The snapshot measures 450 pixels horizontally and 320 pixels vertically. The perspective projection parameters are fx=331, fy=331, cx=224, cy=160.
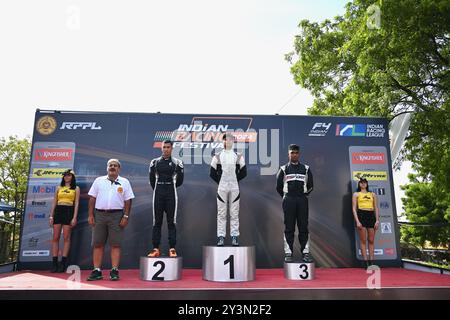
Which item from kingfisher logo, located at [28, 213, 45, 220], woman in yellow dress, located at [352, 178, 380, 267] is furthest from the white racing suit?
kingfisher logo, located at [28, 213, 45, 220]

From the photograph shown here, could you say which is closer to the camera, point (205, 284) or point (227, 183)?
point (205, 284)

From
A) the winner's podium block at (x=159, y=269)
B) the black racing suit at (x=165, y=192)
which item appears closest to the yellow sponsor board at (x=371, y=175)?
the black racing suit at (x=165, y=192)

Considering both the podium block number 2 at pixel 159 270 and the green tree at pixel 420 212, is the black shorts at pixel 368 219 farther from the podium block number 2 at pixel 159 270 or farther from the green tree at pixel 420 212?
the green tree at pixel 420 212

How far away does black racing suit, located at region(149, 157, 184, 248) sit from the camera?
407 cm

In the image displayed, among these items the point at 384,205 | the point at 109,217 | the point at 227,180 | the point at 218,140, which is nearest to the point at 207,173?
the point at 218,140

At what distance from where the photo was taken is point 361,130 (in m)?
5.40

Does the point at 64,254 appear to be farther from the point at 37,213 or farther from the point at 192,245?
the point at 192,245

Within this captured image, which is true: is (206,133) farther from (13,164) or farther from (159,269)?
(13,164)

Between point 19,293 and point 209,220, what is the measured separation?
272 cm

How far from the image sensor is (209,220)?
495cm

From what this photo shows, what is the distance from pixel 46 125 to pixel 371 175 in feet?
16.9

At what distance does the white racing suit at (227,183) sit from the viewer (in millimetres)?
4164

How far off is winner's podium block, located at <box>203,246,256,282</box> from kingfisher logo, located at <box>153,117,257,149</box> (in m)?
2.00
